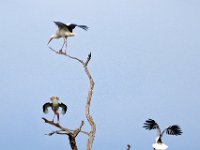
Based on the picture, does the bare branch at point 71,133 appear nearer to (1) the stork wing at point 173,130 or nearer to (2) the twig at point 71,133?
(2) the twig at point 71,133

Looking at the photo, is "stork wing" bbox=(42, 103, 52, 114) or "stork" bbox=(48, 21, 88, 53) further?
"stork" bbox=(48, 21, 88, 53)

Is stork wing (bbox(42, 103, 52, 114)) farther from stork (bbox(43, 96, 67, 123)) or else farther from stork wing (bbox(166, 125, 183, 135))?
stork wing (bbox(166, 125, 183, 135))

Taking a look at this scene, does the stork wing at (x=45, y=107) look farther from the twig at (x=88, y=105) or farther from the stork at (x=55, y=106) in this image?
the twig at (x=88, y=105)

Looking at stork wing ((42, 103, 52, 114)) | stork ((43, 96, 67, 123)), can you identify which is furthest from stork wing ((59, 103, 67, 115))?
stork wing ((42, 103, 52, 114))

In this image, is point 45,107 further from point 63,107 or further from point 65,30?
point 65,30

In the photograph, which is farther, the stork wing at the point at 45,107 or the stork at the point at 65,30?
the stork at the point at 65,30

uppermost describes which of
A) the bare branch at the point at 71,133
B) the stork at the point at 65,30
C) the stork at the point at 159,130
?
the stork at the point at 65,30

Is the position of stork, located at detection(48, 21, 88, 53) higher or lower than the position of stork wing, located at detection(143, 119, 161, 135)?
higher

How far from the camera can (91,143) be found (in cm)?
1630

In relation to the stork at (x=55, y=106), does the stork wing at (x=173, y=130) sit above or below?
above

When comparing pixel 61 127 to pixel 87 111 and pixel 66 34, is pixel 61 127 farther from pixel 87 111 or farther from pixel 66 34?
pixel 66 34

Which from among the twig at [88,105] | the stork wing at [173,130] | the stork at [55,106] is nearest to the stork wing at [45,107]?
the stork at [55,106]

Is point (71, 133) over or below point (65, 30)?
below

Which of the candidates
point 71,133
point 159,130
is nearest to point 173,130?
point 159,130
